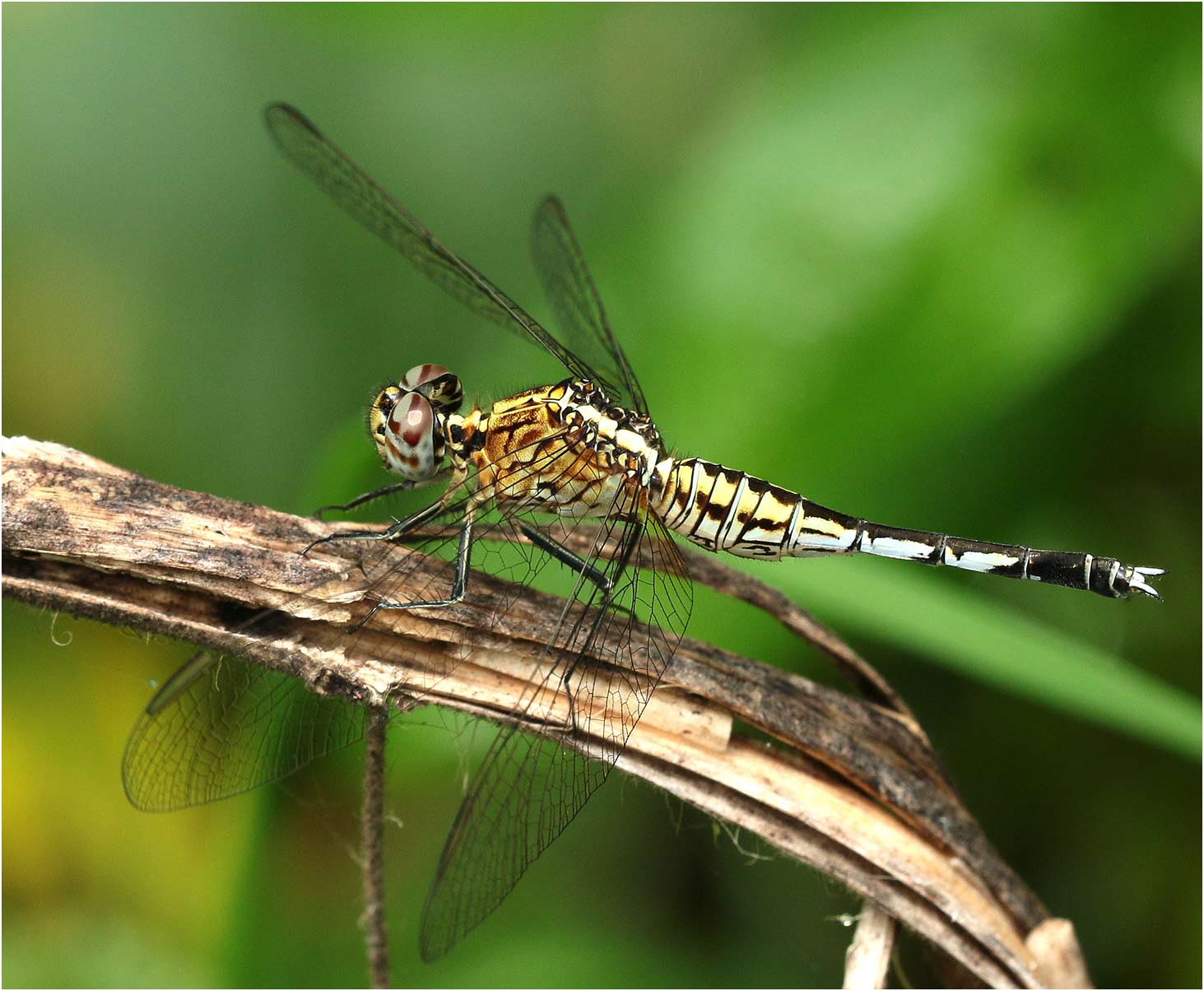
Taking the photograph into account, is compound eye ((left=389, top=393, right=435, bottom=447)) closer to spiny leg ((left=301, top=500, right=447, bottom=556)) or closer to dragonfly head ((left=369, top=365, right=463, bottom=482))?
dragonfly head ((left=369, top=365, right=463, bottom=482))

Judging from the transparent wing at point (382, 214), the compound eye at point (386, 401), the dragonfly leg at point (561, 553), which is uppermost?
the transparent wing at point (382, 214)

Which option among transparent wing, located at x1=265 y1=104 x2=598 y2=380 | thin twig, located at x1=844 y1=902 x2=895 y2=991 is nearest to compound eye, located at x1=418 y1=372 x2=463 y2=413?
transparent wing, located at x1=265 y1=104 x2=598 y2=380

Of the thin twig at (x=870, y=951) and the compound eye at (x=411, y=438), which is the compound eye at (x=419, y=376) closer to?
the compound eye at (x=411, y=438)

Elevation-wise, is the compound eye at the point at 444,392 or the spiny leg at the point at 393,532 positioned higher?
the compound eye at the point at 444,392

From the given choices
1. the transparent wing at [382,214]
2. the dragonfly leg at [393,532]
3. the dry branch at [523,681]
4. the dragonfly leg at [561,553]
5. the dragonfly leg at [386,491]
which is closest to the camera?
the dry branch at [523,681]

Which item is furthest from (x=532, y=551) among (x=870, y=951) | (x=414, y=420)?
(x=870, y=951)

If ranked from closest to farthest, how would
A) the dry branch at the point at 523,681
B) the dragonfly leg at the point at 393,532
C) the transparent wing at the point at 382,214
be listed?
the dry branch at the point at 523,681 < the dragonfly leg at the point at 393,532 < the transparent wing at the point at 382,214

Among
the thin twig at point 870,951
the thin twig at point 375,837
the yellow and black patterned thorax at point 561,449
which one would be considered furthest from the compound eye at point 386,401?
the thin twig at point 870,951

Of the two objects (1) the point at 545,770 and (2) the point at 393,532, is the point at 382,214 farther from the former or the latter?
(1) the point at 545,770

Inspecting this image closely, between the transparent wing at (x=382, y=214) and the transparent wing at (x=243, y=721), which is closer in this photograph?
the transparent wing at (x=243, y=721)
